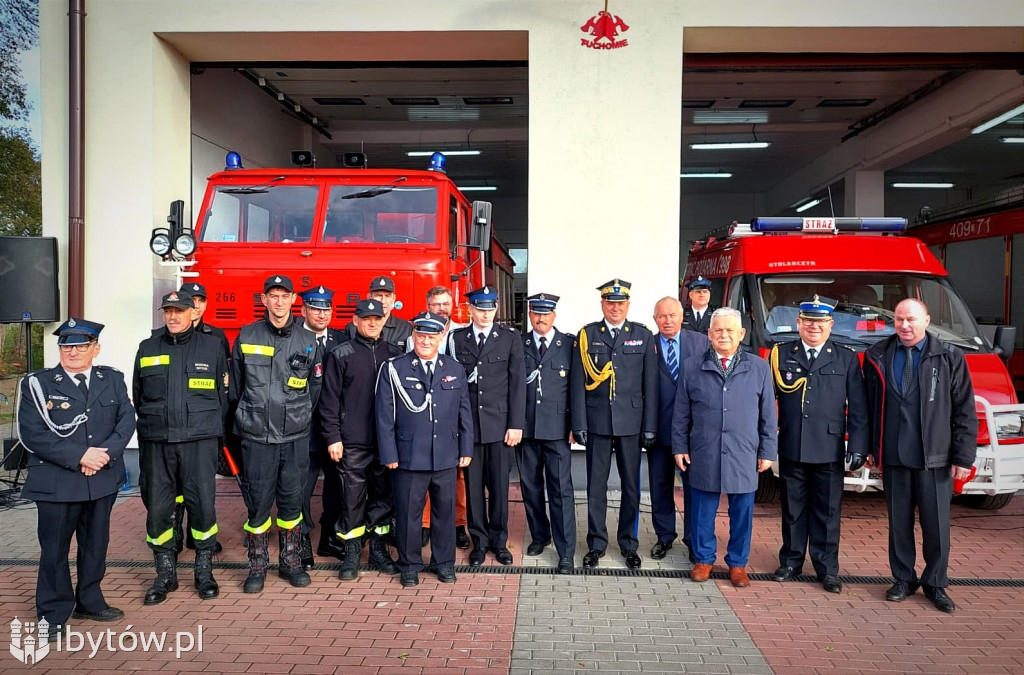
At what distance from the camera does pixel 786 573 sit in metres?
4.93

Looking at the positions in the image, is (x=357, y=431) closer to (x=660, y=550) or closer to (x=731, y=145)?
(x=660, y=550)

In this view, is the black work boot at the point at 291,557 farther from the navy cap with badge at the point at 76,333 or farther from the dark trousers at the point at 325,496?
the navy cap with badge at the point at 76,333

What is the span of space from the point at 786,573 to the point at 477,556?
2068 mm

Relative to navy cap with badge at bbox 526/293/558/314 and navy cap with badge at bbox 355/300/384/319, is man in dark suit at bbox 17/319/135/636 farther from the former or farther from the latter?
navy cap with badge at bbox 526/293/558/314

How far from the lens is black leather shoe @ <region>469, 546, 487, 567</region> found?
5.14 m

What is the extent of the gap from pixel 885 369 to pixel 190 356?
14.1 ft

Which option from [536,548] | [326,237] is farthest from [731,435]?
[326,237]

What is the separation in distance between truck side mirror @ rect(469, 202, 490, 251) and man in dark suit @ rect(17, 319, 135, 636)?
3.21m

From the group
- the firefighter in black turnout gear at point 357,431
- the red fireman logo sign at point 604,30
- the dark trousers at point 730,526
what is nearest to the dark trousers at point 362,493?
the firefighter in black turnout gear at point 357,431

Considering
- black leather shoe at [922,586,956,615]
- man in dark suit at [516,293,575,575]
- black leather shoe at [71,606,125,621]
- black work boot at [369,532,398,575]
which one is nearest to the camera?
black leather shoe at [71,606,125,621]

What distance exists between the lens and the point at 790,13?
7.06 meters

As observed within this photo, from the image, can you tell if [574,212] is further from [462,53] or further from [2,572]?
[2,572]

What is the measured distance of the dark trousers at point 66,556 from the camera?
4.00 metres

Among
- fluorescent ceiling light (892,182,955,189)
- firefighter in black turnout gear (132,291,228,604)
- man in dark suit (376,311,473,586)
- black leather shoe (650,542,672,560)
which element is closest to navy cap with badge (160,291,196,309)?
firefighter in black turnout gear (132,291,228,604)
